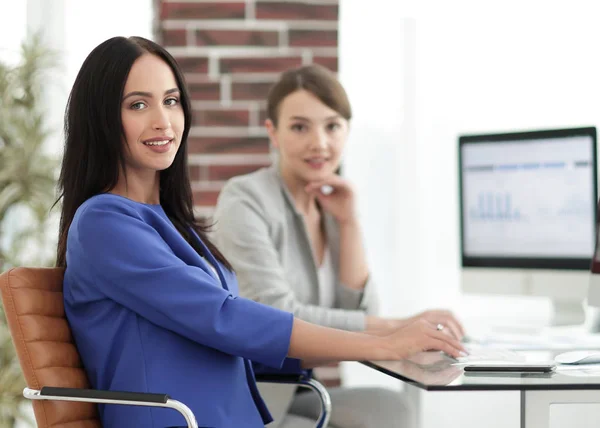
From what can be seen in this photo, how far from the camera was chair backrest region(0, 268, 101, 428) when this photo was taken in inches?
64.1

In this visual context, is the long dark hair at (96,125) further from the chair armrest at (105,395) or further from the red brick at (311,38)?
the red brick at (311,38)

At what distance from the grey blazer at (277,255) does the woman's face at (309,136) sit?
0.27 feet

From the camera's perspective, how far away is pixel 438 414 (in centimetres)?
291

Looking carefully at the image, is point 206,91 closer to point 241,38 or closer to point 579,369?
point 241,38

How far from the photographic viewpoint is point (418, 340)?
173 centimetres

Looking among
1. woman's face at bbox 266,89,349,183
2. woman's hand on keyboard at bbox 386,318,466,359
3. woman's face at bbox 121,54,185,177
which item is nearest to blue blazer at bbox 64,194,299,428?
woman's face at bbox 121,54,185,177

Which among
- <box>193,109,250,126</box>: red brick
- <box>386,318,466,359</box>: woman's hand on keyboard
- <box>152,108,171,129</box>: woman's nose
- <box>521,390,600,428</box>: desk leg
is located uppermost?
<box>193,109,250,126</box>: red brick

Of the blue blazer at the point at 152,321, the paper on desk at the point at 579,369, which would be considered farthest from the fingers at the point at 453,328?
the blue blazer at the point at 152,321

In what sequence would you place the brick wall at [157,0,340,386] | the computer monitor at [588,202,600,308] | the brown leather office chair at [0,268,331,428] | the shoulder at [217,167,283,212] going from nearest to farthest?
the brown leather office chair at [0,268,331,428], the computer monitor at [588,202,600,308], the shoulder at [217,167,283,212], the brick wall at [157,0,340,386]

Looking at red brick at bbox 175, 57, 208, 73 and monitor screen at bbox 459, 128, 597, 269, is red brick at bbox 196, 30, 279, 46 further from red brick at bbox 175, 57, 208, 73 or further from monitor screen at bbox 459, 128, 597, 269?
→ monitor screen at bbox 459, 128, 597, 269

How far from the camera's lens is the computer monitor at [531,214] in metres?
2.61

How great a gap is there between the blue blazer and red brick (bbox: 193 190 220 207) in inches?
56.0

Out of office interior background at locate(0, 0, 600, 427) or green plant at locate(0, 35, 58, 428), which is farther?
office interior background at locate(0, 0, 600, 427)

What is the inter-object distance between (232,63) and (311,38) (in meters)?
0.29
